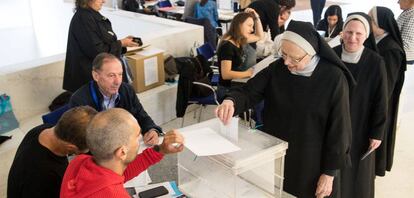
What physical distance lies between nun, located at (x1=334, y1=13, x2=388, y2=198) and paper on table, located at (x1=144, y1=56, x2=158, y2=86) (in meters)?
2.33

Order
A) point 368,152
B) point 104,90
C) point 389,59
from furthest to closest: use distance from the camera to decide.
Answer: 1. point 389,59
2. point 104,90
3. point 368,152

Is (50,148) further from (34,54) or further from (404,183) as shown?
(34,54)

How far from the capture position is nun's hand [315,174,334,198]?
2164 mm

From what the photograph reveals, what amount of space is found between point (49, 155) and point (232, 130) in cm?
82

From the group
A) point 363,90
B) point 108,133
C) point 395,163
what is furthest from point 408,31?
point 108,133

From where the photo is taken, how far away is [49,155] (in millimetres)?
1849

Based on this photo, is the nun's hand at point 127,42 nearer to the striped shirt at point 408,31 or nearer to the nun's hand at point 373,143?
the nun's hand at point 373,143

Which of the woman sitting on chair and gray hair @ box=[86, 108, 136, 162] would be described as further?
the woman sitting on chair

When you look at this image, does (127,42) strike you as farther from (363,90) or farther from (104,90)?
(363,90)

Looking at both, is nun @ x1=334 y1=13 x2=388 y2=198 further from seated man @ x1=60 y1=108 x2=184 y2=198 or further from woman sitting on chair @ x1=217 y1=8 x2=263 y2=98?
seated man @ x1=60 y1=108 x2=184 y2=198

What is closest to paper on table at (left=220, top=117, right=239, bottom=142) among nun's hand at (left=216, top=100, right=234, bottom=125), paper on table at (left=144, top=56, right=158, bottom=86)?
nun's hand at (left=216, top=100, right=234, bottom=125)

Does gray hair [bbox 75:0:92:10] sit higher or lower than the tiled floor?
higher

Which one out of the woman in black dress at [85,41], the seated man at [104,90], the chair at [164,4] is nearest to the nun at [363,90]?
the seated man at [104,90]

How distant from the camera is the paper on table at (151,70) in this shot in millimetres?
4523
